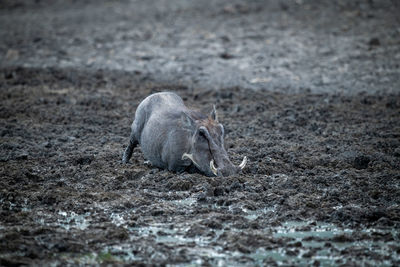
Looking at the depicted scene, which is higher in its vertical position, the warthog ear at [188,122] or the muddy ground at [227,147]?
the warthog ear at [188,122]

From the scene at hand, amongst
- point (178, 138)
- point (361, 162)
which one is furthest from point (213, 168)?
point (361, 162)

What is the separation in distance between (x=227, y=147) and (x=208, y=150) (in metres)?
1.25

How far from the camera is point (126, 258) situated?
5.00 m

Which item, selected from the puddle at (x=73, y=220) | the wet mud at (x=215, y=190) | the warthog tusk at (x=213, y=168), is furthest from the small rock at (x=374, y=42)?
the puddle at (x=73, y=220)

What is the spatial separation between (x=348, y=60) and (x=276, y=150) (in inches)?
204

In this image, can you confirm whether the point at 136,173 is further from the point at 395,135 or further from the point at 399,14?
the point at 399,14

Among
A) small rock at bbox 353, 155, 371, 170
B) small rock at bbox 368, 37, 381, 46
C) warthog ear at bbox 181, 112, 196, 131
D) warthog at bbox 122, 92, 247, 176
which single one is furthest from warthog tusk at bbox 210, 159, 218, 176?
small rock at bbox 368, 37, 381, 46

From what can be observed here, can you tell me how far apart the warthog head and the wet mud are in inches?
5.8

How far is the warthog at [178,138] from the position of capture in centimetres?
680

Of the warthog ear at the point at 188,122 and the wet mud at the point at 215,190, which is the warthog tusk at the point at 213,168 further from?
the warthog ear at the point at 188,122

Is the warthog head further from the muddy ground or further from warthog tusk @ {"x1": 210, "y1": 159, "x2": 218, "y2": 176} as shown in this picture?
the muddy ground

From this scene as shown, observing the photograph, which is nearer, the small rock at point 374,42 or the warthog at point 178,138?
the warthog at point 178,138

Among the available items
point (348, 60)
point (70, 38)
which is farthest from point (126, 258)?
point (70, 38)

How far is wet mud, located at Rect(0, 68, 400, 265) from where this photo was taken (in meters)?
5.15
